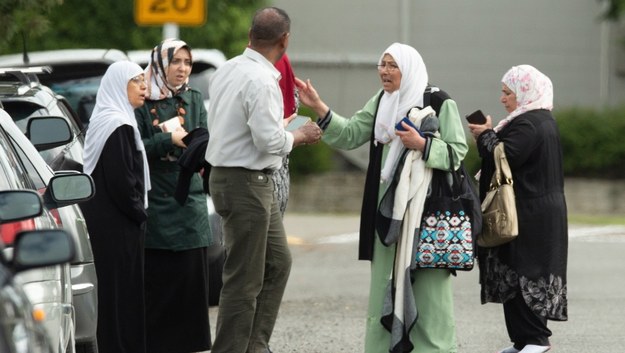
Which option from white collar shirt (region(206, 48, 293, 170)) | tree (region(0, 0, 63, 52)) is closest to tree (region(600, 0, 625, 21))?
tree (region(0, 0, 63, 52))

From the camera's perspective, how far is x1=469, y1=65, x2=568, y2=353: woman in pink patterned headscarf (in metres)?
8.33

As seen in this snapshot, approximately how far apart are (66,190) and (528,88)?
10.1 feet

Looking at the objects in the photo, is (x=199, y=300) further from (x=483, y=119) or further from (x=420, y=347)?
(x=483, y=119)

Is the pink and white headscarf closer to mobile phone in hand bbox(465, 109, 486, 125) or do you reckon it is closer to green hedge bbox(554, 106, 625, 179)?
mobile phone in hand bbox(465, 109, 486, 125)

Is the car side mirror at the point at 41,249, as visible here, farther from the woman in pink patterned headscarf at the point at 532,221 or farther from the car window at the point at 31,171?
the woman in pink patterned headscarf at the point at 532,221

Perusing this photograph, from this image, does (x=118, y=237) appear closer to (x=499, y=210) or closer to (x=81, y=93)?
(x=499, y=210)

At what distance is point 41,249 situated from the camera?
4277 mm

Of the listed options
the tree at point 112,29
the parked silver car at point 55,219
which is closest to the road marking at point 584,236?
the tree at point 112,29

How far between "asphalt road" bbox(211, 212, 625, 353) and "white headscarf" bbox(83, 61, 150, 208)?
202 centimetres

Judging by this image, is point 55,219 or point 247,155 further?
point 247,155

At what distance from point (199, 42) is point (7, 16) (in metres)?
6.42

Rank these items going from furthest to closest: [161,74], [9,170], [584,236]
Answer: [584,236] < [161,74] < [9,170]

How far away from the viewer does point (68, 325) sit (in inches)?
231

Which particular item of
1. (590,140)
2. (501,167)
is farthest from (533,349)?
(590,140)
